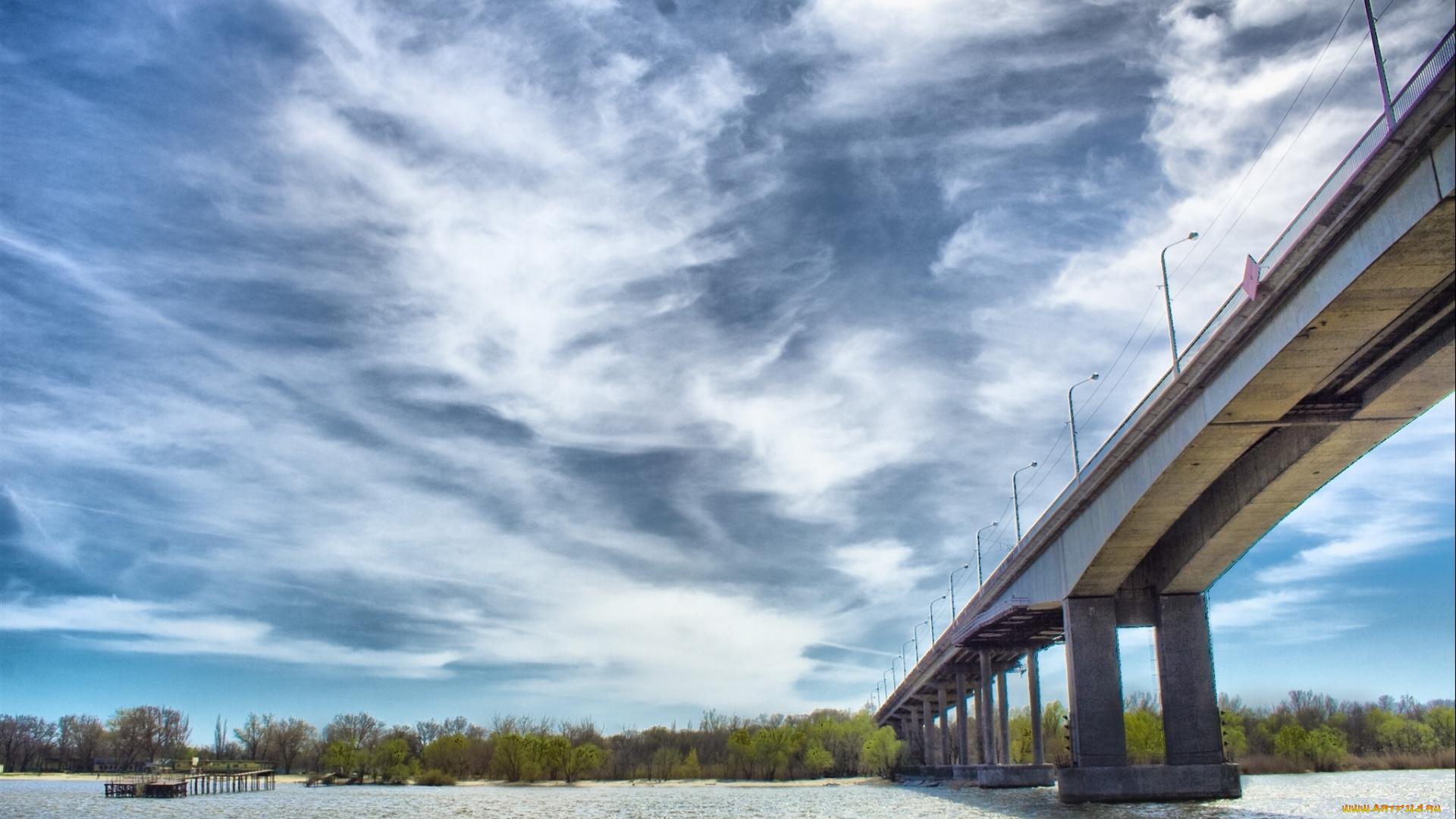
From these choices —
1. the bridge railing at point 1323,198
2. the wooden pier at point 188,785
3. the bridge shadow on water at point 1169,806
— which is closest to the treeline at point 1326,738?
the bridge shadow on water at point 1169,806

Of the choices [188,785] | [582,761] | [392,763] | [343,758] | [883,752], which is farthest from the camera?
[343,758]

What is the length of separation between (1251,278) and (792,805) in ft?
137

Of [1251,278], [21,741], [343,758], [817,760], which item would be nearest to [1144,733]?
[817,760]

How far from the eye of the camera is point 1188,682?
152 feet

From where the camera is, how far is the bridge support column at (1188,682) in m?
45.1

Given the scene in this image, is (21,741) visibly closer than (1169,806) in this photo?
No

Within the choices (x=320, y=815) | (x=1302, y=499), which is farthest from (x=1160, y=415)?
(x=320, y=815)

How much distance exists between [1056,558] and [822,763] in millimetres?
91096

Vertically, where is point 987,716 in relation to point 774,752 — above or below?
above

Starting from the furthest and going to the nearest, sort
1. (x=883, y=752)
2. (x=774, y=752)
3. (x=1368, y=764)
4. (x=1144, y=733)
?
(x=774, y=752) → (x=883, y=752) → (x=1368, y=764) → (x=1144, y=733)

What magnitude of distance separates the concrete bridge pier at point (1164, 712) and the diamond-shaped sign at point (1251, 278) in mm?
23126

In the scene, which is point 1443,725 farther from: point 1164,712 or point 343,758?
point 343,758

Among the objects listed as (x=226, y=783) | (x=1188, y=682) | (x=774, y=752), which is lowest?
(x=774, y=752)

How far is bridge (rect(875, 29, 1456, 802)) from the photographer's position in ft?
73.5
